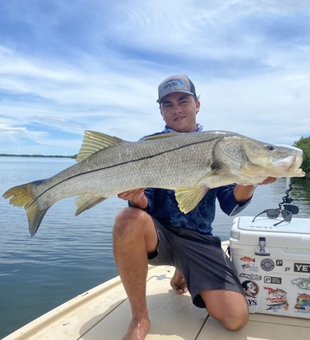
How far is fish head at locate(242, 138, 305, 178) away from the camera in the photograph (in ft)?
8.24

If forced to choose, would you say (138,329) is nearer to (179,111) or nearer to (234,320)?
(234,320)

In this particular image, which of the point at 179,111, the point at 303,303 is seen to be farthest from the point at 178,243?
the point at 179,111

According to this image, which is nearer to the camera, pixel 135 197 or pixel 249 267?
pixel 135 197

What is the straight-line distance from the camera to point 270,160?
2600 mm

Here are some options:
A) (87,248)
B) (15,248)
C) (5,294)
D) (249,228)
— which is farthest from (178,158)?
(15,248)

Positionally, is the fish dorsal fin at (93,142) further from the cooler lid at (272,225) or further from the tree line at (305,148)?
the tree line at (305,148)

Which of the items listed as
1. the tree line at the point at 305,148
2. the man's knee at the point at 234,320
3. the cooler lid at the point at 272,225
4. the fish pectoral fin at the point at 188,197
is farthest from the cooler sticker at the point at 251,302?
the tree line at the point at 305,148

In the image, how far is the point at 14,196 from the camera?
303 cm

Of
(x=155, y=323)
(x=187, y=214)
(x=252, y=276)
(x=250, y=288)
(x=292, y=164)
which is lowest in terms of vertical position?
(x=155, y=323)

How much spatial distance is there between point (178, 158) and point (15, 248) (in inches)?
301

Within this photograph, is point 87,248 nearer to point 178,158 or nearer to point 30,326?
point 30,326

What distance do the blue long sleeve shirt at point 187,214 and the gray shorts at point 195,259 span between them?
82 mm

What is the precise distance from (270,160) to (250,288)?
4.36ft

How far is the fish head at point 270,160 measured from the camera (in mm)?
2512
